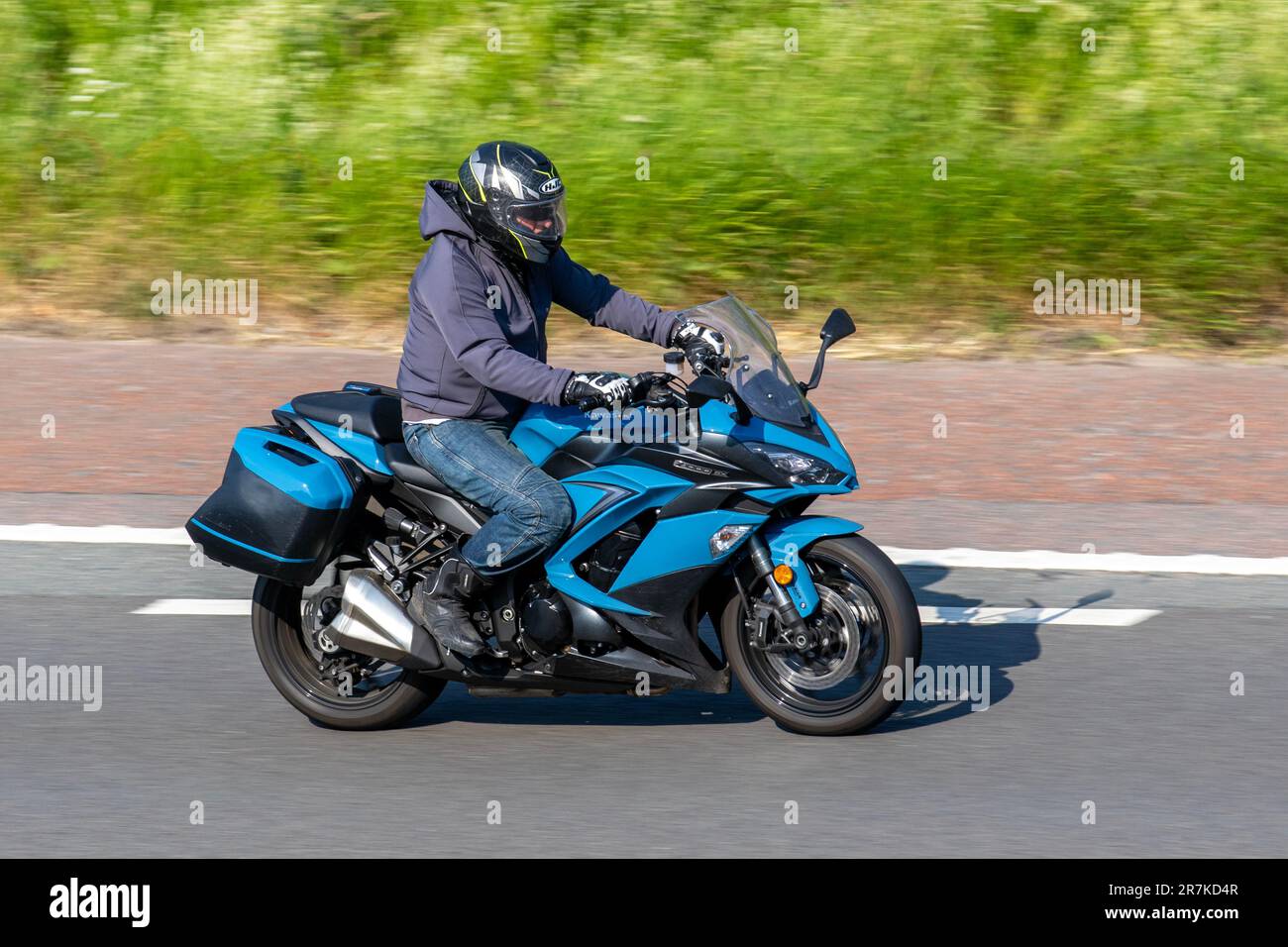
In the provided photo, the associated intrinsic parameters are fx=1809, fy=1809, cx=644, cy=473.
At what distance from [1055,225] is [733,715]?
860cm

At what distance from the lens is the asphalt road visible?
5.04 meters

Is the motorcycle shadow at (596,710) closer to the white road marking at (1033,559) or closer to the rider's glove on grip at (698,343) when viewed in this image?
the rider's glove on grip at (698,343)

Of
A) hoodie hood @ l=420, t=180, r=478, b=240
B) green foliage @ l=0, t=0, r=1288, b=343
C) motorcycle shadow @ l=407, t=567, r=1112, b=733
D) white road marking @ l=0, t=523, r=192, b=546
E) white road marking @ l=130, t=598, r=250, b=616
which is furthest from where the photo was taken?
green foliage @ l=0, t=0, r=1288, b=343

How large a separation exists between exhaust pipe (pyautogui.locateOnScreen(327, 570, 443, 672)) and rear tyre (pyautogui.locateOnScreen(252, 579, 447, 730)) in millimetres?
183

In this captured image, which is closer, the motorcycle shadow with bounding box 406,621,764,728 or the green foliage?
the motorcycle shadow with bounding box 406,621,764,728

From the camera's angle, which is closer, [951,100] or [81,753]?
[81,753]

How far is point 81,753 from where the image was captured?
5.75m

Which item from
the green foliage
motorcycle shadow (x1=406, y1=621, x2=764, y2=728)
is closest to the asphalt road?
motorcycle shadow (x1=406, y1=621, x2=764, y2=728)

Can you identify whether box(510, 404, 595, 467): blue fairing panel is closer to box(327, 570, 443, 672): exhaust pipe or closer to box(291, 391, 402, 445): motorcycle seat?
box(291, 391, 402, 445): motorcycle seat

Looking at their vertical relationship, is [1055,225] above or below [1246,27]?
below

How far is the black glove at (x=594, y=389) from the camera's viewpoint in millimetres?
5422

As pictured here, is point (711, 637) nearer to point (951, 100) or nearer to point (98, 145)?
point (951, 100)

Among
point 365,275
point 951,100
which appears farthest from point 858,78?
point 365,275

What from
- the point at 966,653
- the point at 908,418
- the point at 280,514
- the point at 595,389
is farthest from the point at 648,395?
the point at 908,418
